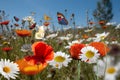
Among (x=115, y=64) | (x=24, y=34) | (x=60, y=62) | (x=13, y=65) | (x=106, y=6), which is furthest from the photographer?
(x=106, y=6)

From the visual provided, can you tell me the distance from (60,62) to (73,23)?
2803 mm

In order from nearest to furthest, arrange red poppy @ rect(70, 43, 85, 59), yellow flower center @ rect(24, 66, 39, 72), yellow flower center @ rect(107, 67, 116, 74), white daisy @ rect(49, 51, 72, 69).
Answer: yellow flower center @ rect(107, 67, 116, 74), yellow flower center @ rect(24, 66, 39, 72), red poppy @ rect(70, 43, 85, 59), white daisy @ rect(49, 51, 72, 69)

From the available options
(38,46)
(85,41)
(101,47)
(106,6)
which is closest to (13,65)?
(38,46)

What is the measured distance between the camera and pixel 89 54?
1.34 m

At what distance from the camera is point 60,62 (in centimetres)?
156

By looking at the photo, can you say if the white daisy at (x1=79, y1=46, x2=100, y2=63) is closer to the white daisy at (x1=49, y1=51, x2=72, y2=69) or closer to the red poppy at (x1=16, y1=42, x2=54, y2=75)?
the white daisy at (x1=49, y1=51, x2=72, y2=69)

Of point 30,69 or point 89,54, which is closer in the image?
point 30,69

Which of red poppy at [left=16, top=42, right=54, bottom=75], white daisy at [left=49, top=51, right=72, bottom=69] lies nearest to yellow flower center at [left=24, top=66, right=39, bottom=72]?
red poppy at [left=16, top=42, right=54, bottom=75]

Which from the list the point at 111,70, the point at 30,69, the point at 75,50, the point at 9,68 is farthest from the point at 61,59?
the point at 111,70

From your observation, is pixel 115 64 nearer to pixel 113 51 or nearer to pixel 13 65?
pixel 113 51

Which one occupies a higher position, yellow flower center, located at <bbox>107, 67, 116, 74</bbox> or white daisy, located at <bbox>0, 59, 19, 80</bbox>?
white daisy, located at <bbox>0, 59, 19, 80</bbox>

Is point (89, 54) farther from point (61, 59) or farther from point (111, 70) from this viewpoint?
point (111, 70)

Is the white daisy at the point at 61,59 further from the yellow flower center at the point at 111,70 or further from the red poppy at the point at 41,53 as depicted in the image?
the yellow flower center at the point at 111,70

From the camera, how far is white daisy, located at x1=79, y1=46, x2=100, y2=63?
1258 mm
